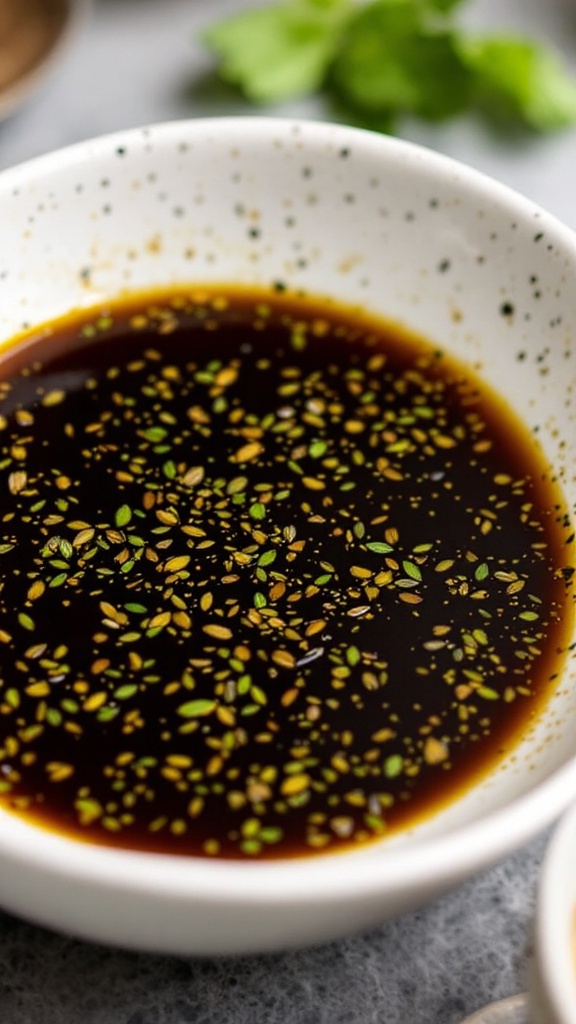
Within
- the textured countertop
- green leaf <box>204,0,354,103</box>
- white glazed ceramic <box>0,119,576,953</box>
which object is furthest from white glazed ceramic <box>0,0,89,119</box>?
the textured countertop

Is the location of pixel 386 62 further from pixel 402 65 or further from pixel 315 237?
pixel 315 237

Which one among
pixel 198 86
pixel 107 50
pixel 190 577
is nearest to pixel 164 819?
pixel 190 577

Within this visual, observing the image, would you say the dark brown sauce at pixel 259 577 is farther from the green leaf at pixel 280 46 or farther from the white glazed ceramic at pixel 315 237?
the green leaf at pixel 280 46

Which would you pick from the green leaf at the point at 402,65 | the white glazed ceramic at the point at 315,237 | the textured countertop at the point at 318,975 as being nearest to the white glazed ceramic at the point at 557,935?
the textured countertop at the point at 318,975

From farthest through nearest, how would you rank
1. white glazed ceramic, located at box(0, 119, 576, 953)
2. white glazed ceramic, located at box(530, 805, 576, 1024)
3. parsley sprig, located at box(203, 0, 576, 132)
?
parsley sprig, located at box(203, 0, 576, 132) → white glazed ceramic, located at box(0, 119, 576, 953) → white glazed ceramic, located at box(530, 805, 576, 1024)

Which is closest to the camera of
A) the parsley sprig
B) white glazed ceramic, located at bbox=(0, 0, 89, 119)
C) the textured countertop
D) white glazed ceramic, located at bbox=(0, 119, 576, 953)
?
the textured countertop

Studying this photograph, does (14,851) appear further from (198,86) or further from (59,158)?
(198,86)

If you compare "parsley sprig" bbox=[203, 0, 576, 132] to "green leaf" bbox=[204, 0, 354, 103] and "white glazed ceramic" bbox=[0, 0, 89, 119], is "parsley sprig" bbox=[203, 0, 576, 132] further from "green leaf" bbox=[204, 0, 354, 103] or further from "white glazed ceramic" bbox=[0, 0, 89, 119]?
"white glazed ceramic" bbox=[0, 0, 89, 119]
